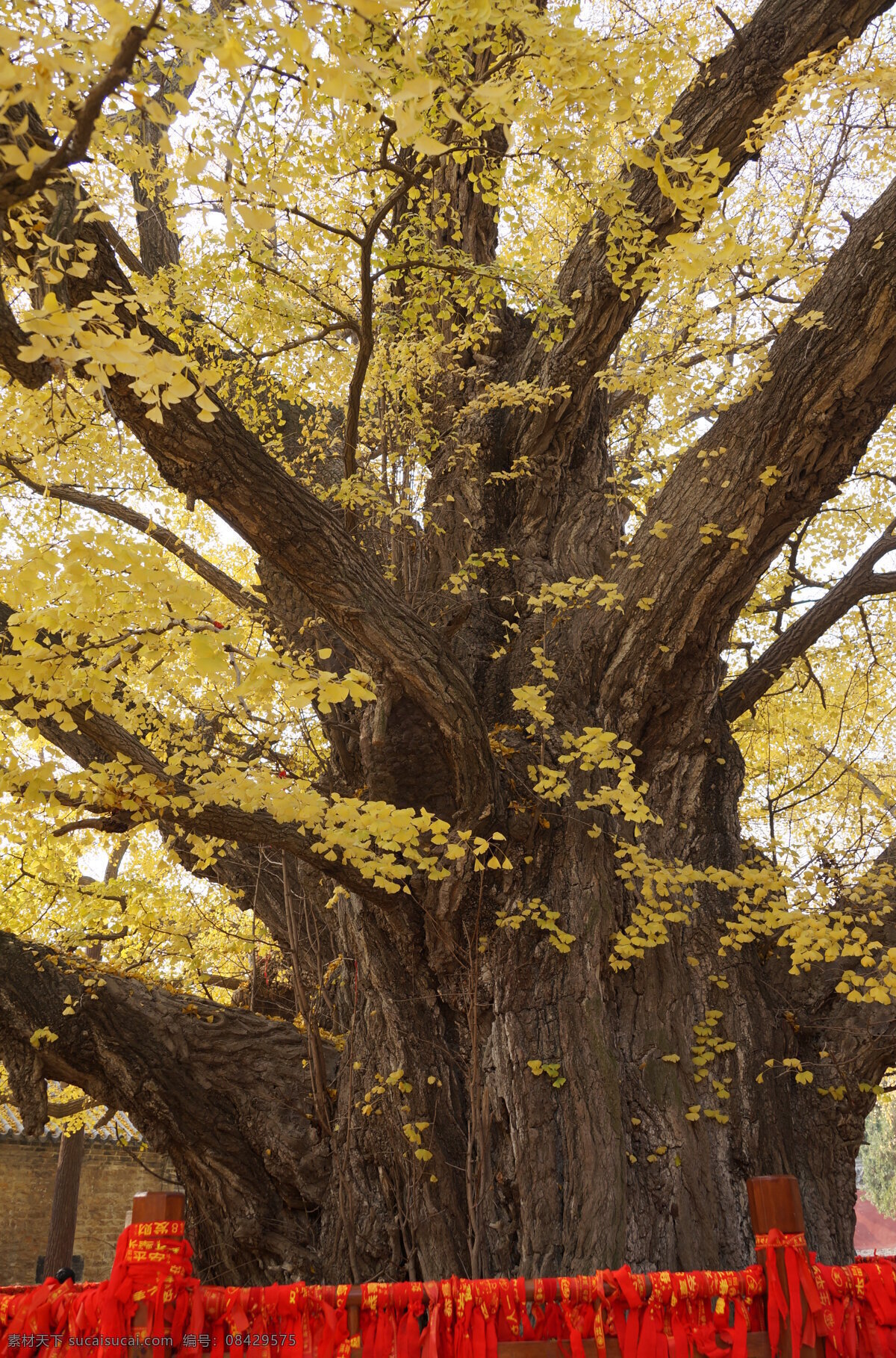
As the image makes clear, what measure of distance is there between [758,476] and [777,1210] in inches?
122

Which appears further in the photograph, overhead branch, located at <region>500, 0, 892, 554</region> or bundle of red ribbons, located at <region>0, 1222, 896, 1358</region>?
overhead branch, located at <region>500, 0, 892, 554</region>

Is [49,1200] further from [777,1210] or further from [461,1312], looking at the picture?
[777,1210]

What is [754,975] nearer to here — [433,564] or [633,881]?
[633,881]

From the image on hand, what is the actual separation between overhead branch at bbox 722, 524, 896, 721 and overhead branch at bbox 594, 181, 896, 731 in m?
0.72

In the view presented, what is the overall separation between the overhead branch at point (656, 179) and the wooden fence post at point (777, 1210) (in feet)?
11.6

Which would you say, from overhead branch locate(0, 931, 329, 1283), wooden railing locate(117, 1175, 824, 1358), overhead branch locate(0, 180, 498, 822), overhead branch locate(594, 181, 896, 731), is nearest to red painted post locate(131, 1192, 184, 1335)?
wooden railing locate(117, 1175, 824, 1358)

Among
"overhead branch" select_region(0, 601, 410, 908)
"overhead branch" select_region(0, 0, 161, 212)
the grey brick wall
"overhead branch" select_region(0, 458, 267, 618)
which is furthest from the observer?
the grey brick wall

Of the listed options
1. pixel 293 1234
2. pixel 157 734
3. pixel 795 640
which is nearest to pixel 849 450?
pixel 795 640

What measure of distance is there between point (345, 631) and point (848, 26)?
3831 millimetres

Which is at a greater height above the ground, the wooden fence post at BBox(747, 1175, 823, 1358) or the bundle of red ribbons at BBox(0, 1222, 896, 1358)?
the wooden fence post at BBox(747, 1175, 823, 1358)

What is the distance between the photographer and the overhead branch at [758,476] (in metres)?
3.91

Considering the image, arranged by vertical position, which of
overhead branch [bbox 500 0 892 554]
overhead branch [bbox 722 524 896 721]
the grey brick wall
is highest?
overhead branch [bbox 500 0 892 554]

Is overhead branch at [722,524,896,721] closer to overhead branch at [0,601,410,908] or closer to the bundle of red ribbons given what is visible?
overhead branch at [0,601,410,908]

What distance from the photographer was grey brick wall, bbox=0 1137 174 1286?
419 inches
